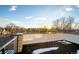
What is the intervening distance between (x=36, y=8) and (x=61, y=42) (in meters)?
0.60

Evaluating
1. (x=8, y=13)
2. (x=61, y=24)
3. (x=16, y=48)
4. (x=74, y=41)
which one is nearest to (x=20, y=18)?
(x=8, y=13)

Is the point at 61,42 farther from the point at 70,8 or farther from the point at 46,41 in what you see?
the point at 70,8

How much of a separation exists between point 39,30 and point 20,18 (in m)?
0.32

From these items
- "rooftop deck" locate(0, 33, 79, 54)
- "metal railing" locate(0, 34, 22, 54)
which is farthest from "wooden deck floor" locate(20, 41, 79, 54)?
"metal railing" locate(0, 34, 22, 54)

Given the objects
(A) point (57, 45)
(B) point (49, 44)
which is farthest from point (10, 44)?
(A) point (57, 45)

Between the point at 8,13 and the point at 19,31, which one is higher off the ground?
the point at 8,13

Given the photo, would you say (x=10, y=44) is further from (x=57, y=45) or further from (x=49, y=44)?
(x=57, y=45)

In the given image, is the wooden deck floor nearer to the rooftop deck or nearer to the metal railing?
the rooftop deck

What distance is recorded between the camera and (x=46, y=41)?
2.35 m

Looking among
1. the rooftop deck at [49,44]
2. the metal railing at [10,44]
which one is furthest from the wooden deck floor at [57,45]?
the metal railing at [10,44]

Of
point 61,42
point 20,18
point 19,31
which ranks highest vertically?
point 20,18

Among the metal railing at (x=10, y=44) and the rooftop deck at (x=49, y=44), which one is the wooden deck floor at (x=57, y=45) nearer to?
the rooftop deck at (x=49, y=44)
